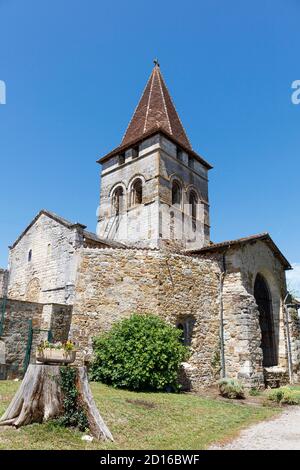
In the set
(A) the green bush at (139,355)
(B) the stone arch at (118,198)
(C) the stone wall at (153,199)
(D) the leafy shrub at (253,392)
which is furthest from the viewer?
(B) the stone arch at (118,198)

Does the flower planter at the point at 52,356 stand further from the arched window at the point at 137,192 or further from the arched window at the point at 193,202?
the arched window at the point at 193,202

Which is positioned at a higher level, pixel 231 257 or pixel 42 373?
pixel 231 257

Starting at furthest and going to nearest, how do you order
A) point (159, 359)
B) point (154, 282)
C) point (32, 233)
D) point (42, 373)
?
1. point (32, 233)
2. point (154, 282)
3. point (159, 359)
4. point (42, 373)

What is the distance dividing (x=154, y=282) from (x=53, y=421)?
6.89 metres

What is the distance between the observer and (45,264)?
16.3 meters

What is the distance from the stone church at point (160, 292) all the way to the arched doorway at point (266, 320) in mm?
44

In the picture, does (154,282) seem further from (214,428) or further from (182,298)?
(214,428)

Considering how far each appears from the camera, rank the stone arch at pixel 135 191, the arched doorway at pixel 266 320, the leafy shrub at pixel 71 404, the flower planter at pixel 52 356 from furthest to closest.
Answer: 1. the stone arch at pixel 135 191
2. the arched doorway at pixel 266 320
3. the flower planter at pixel 52 356
4. the leafy shrub at pixel 71 404

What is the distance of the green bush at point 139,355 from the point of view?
9578 millimetres

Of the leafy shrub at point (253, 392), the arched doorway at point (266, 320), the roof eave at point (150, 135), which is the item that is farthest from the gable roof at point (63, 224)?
the roof eave at point (150, 135)

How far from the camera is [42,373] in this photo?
5625 mm

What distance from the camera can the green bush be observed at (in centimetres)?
958

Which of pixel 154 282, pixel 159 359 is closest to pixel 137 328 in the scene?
pixel 159 359

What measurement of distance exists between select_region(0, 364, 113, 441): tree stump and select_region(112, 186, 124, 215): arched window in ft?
65.6
